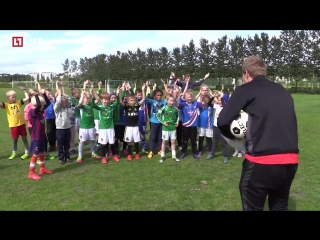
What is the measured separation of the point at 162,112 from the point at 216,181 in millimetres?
2635

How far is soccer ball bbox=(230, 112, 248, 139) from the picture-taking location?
3.37m

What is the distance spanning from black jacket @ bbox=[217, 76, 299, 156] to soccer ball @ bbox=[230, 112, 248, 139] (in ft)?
0.44

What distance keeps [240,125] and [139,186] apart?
3.48 metres

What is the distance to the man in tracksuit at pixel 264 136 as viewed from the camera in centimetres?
310

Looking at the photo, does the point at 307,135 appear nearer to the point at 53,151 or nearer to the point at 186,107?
the point at 186,107

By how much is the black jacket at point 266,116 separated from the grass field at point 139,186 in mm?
2379

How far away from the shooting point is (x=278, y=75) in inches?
2106

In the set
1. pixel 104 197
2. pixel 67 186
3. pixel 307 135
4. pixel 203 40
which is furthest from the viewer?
pixel 203 40

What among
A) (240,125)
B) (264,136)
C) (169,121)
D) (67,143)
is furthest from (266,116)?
(67,143)

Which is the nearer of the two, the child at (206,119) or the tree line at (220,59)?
the child at (206,119)

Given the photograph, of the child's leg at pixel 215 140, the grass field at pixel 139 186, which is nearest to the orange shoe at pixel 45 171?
the grass field at pixel 139 186

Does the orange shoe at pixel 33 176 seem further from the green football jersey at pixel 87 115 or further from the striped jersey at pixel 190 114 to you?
the striped jersey at pixel 190 114

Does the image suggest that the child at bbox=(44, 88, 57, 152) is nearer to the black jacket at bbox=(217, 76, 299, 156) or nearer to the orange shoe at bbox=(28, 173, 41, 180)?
the orange shoe at bbox=(28, 173, 41, 180)

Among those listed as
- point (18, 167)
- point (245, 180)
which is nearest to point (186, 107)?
point (18, 167)
